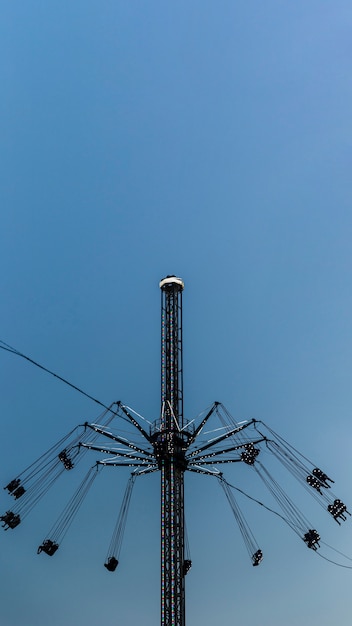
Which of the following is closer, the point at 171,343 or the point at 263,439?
the point at 263,439

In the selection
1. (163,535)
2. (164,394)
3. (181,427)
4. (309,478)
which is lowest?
(163,535)

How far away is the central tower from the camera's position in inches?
1204

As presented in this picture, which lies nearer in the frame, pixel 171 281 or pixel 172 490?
pixel 172 490

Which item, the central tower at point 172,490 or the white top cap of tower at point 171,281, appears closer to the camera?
the central tower at point 172,490

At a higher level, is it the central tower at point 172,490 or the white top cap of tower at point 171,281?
the white top cap of tower at point 171,281

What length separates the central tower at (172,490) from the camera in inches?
1204

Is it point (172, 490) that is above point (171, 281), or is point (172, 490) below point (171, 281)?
below

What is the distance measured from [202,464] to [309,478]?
5283 mm

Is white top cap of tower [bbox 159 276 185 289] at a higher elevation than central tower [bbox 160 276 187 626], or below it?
higher

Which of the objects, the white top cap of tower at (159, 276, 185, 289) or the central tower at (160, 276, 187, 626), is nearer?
the central tower at (160, 276, 187, 626)

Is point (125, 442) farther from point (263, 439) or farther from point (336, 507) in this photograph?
point (336, 507)

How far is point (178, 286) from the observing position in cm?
3866

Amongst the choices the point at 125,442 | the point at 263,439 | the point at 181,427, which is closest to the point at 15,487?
the point at 125,442

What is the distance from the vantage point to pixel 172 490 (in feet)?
106
